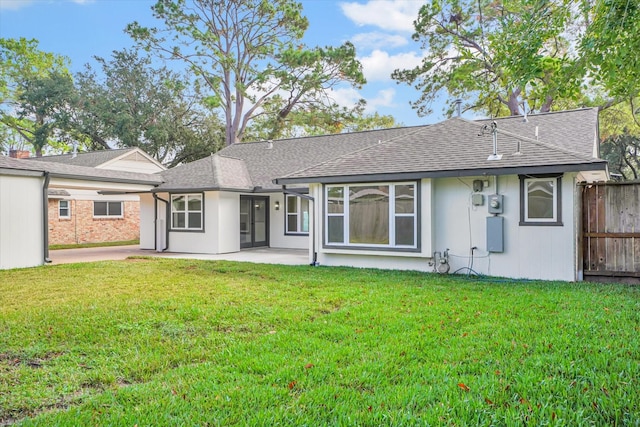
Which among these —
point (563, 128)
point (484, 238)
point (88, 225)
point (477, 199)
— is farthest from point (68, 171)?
point (563, 128)

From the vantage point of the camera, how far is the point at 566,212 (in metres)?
8.45

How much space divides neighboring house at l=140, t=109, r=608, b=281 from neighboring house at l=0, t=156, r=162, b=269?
4054 mm

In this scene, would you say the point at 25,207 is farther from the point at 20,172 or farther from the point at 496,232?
the point at 496,232

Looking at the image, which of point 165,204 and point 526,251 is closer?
point 526,251

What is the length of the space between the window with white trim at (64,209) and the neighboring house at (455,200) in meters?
8.28

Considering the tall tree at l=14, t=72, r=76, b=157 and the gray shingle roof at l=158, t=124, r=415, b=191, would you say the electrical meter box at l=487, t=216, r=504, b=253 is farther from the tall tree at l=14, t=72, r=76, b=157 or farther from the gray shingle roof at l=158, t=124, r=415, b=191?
the tall tree at l=14, t=72, r=76, b=157

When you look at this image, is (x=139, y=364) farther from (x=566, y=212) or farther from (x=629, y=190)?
(x=629, y=190)

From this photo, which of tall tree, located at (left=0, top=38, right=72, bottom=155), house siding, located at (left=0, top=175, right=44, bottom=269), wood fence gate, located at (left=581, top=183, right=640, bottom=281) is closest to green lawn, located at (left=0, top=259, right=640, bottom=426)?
wood fence gate, located at (left=581, top=183, right=640, bottom=281)

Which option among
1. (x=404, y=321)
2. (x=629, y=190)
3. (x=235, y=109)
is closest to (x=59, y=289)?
(x=404, y=321)

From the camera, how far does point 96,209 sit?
21.1 meters

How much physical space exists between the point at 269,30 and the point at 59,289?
75.2 ft

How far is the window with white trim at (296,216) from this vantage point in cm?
1608

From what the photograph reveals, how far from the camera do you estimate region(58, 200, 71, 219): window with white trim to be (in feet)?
64.7

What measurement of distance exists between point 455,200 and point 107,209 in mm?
18166
